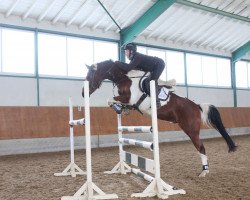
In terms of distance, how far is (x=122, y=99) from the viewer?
520 cm

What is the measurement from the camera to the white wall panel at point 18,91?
11.0m

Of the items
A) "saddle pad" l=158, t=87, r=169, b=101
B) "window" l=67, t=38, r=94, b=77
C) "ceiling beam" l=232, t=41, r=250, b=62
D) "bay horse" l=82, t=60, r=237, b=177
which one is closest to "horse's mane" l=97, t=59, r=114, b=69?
"bay horse" l=82, t=60, r=237, b=177

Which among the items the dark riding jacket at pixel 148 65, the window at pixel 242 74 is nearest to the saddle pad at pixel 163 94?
the dark riding jacket at pixel 148 65

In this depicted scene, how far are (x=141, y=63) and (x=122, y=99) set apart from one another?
0.70 metres

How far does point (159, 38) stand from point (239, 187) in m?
11.8

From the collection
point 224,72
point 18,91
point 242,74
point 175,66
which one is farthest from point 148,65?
point 242,74

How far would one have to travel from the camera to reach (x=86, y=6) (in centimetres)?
1216

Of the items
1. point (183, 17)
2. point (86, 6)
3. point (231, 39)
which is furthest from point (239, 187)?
point (231, 39)

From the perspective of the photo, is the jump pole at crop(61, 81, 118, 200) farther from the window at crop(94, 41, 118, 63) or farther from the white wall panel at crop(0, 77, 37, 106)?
the window at crop(94, 41, 118, 63)

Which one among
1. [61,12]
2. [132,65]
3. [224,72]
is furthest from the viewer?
[224,72]

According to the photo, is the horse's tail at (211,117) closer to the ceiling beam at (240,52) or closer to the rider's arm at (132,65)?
the rider's arm at (132,65)

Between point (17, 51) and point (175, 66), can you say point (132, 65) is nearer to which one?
point (17, 51)

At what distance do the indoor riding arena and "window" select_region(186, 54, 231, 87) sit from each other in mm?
65

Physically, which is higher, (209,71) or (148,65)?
(209,71)
